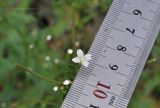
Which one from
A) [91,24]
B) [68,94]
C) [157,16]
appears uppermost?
[91,24]

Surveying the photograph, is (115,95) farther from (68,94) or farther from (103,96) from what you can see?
(68,94)

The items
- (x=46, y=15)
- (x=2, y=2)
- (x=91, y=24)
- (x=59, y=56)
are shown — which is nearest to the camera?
(x=2, y=2)

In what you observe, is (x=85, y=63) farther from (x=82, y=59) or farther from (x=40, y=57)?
(x=40, y=57)

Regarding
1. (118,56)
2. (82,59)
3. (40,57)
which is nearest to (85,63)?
(82,59)

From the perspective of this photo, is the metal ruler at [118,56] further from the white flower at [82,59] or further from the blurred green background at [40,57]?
the blurred green background at [40,57]

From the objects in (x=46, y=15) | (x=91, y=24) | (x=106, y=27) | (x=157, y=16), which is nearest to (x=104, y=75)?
(x=106, y=27)

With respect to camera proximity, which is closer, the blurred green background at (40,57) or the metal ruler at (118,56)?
the metal ruler at (118,56)

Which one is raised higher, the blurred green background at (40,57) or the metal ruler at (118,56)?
the blurred green background at (40,57)

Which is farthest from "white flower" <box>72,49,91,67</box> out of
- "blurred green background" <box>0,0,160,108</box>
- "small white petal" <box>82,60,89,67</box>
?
"blurred green background" <box>0,0,160,108</box>

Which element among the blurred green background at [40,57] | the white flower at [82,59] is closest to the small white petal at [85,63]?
the white flower at [82,59]
